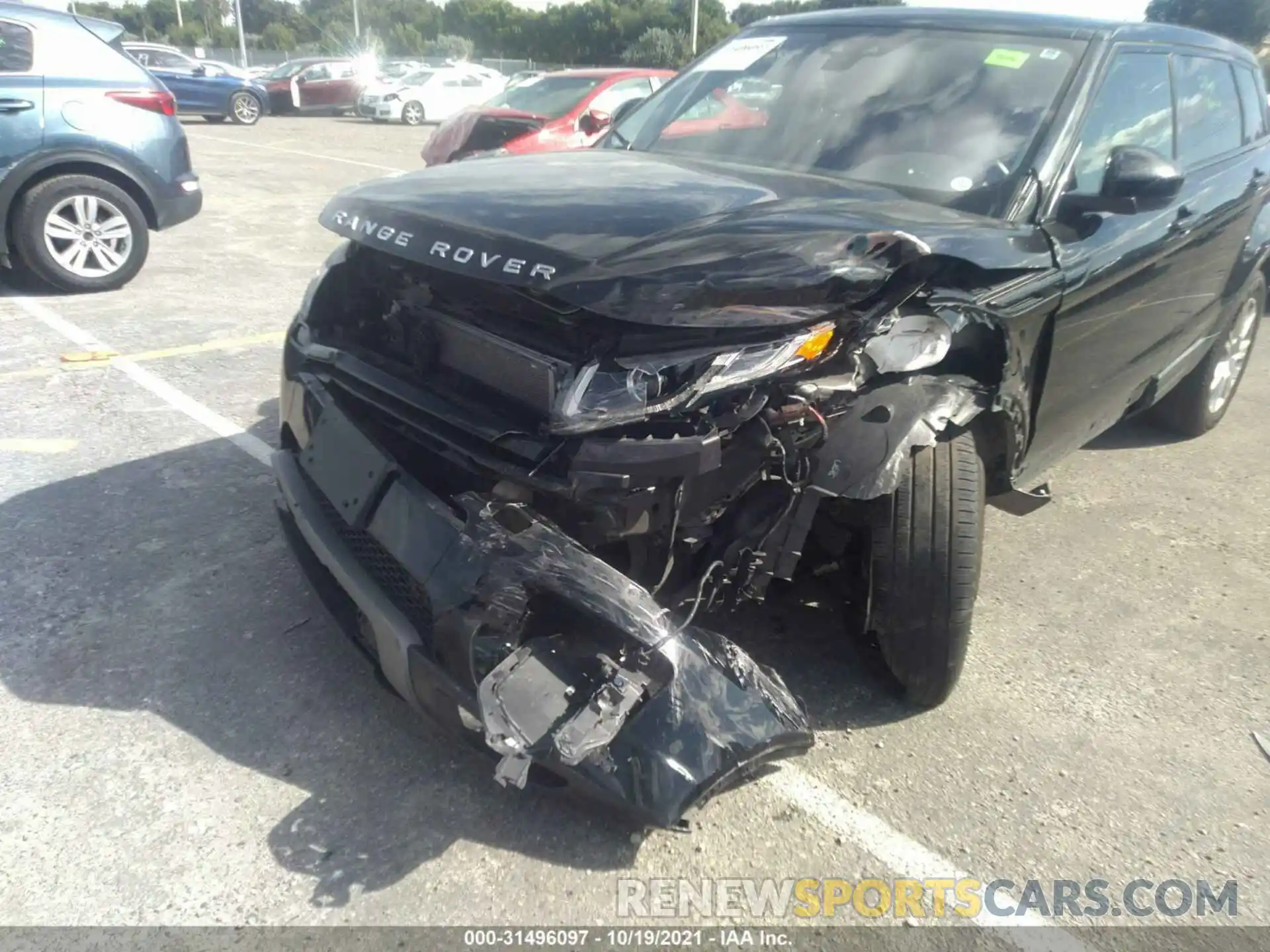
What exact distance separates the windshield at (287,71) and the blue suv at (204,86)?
4.61 m

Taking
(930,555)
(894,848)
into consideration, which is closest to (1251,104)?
(930,555)

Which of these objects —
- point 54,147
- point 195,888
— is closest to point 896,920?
point 195,888

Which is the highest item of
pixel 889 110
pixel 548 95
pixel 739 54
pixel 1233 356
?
pixel 739 54

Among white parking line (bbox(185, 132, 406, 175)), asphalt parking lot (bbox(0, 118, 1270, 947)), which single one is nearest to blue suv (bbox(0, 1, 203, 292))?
asphalt parking lot (bbox(0, 118, 1270, 947))

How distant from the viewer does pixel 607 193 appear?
2.80 meters

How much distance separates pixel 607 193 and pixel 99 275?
5617 millimetres

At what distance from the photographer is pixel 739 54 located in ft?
13.7

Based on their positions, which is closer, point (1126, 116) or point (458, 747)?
point (458, 747)

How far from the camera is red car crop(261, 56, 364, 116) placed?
82.2 feet

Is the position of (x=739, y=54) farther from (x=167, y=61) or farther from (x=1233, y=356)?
(x=167, y=61)

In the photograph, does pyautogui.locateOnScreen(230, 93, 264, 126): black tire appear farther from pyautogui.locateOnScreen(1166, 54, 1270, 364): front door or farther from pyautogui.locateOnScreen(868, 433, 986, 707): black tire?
pyautogui.locateOnScreen(868, 433, 986, 707): black tire

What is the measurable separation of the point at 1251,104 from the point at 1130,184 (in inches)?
102

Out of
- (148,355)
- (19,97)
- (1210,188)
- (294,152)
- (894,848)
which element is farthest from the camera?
(294,152)

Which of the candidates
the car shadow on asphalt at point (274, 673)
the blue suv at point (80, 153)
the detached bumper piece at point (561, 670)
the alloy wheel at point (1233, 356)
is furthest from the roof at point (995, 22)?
the blue suv at point (80, 153)
